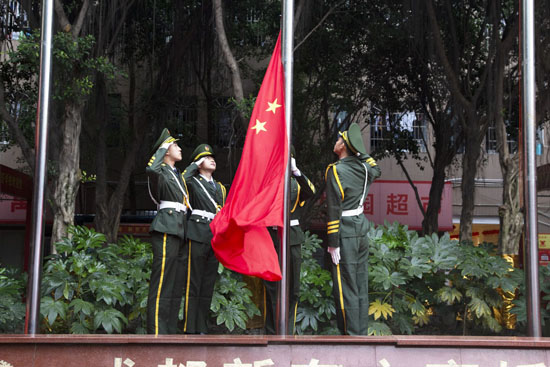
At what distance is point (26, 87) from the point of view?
381 inches

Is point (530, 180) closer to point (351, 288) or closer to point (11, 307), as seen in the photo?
point (351, 288)

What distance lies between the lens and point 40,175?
4.62 m

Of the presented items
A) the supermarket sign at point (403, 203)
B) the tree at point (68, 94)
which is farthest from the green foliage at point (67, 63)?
the supermarket sign at point (403, 203)

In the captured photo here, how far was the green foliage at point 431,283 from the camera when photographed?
579 cm

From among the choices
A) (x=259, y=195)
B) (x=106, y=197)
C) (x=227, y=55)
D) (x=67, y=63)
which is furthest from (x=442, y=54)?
(x=106, y=197)

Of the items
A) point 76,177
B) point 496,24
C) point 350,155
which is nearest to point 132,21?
point 76,177

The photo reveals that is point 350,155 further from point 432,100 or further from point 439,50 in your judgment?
point 432,100

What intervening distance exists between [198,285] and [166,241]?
50 cm

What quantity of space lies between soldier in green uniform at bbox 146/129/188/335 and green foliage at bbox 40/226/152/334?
53 centimetres

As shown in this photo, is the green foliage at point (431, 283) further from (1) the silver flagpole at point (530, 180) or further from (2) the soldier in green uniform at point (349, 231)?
(1) the silver flagpole at point (530, 180)

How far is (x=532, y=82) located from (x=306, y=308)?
2800 mm

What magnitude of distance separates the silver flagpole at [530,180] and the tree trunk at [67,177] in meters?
5.43

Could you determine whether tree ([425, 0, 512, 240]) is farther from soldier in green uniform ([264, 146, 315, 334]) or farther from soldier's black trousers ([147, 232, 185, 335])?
soldier's black trousers ([147, 232, 185, 335])

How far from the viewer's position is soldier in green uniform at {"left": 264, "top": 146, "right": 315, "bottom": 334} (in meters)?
5.20
